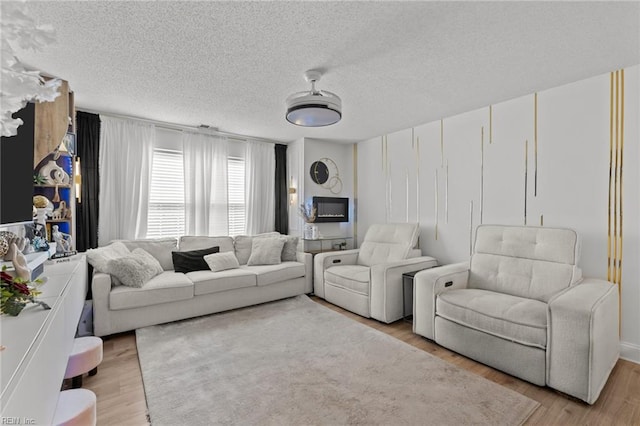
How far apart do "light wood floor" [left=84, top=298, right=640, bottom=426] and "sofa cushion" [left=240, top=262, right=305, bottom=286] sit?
148 cm

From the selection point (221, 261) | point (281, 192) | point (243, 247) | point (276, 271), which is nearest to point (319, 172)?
point (281, 192)

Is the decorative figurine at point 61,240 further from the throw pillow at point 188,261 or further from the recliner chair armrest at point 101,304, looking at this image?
the throw pillow at point 188,261

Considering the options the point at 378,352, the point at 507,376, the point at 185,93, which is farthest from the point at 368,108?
the point at 507,376

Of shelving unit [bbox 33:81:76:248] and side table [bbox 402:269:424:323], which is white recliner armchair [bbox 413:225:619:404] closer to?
side table [bbox 402:269:424:323]

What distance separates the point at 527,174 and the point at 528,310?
62.2 inches

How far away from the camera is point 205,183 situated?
4.42 metres

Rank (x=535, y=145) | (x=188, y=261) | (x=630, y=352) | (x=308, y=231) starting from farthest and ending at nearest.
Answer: (x=308, y=231) → (x=188, y=261) → (x=535, y=145) → (x=630, y=352)

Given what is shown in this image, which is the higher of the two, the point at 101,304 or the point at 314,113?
the point at 314,113

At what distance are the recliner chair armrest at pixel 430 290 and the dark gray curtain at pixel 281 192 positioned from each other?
2.88 metres

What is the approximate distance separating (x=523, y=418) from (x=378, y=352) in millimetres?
1073

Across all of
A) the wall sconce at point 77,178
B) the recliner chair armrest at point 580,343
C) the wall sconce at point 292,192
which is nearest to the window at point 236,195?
the wall sconce at point 292,192

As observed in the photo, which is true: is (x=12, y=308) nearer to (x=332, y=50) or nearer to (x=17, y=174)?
(x=17, y=174)

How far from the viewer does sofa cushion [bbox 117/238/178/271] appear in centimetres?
366

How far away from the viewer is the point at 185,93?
117 inches
